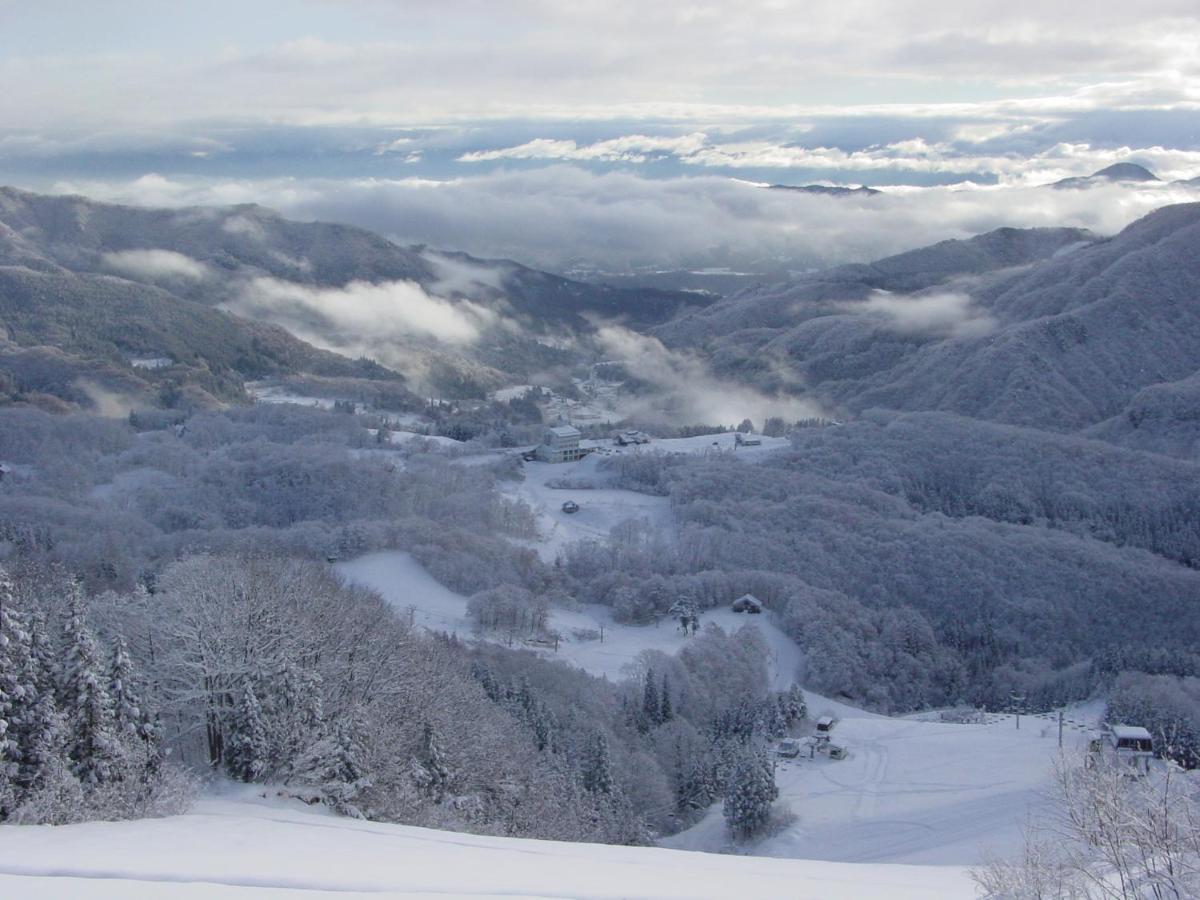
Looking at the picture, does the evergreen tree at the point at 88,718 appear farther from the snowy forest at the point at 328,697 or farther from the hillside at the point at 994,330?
the hillside at the point at 994,330

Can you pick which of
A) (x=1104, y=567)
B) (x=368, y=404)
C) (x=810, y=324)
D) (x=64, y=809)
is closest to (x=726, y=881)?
(x=64, y=809)

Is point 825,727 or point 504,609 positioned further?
point 504,609

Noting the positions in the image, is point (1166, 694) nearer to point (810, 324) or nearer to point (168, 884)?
point (168, 884)

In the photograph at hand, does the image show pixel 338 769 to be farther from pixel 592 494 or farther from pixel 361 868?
pixel 592 494

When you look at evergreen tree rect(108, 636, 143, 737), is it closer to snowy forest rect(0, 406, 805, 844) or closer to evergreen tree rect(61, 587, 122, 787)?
snowy forest rect(0, 406, 805, 844)

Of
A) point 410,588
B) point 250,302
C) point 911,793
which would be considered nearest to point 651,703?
point 911,793
